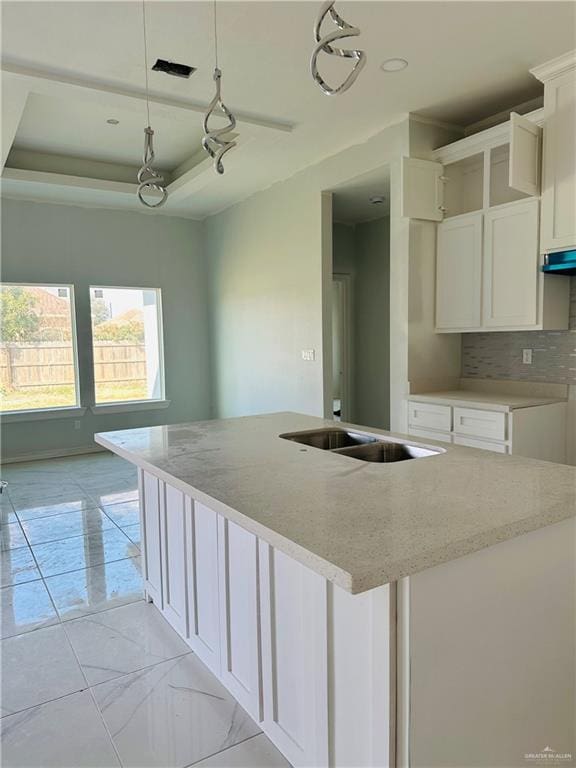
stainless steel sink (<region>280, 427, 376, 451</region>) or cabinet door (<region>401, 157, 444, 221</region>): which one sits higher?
cabinet door (<region>401, 157, 444, 221</region>)

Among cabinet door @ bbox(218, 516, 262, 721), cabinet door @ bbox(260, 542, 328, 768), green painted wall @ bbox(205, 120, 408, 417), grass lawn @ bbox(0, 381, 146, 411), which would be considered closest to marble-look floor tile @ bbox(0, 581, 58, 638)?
cabinet door @ bbox(218, 516, 262, 721)

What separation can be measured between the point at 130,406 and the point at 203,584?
192 inches

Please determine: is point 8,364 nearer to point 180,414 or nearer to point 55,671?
point 180,414

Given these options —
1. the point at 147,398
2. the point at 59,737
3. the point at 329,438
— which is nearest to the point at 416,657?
the point at 59,737

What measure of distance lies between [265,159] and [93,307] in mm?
2983

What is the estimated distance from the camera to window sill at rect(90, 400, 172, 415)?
6383 mm

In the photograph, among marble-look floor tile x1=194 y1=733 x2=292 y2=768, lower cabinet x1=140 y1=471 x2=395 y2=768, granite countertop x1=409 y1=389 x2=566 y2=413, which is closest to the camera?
lower cabinet x1=140 y1=471 x2=395 y2=768

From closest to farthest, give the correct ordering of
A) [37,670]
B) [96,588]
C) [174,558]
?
[37,670] < [174,558] < [96,588]

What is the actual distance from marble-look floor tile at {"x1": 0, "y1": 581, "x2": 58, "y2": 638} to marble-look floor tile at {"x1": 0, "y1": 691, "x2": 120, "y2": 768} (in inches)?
25.1

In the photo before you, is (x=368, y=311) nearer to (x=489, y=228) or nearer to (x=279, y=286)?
(x=279, y=286)

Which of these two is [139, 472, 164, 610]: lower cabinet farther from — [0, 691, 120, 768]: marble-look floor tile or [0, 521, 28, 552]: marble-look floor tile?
[0, 521, 28, 552]: marble-look floor tile

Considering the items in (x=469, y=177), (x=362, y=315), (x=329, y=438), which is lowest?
(x=329, y=438)

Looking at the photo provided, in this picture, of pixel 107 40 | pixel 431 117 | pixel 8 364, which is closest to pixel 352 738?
pixel 107 40

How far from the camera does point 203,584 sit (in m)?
2.04
